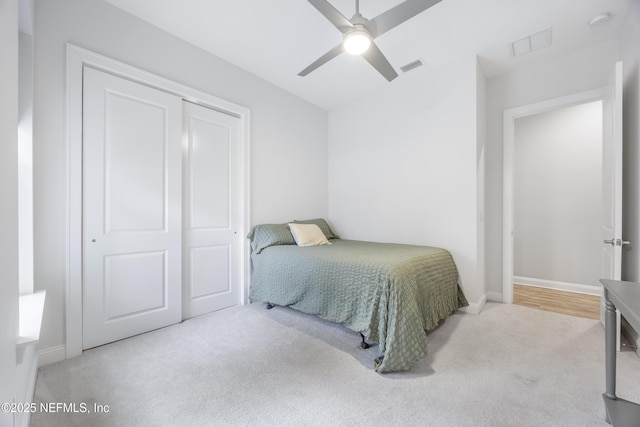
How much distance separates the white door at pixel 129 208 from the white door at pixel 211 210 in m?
0.14

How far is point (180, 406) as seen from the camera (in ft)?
4.62

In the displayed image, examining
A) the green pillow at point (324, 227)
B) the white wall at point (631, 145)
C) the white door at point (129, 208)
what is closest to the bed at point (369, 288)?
the green pillow at point (324, 227)

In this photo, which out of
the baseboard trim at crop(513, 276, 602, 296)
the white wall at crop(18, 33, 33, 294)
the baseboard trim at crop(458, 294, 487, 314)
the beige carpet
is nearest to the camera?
the beige carpet

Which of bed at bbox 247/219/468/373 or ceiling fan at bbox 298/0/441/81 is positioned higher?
ceiling fan at bbox 298/0/441/81

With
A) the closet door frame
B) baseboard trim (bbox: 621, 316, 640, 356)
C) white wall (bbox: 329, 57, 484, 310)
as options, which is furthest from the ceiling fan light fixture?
baseboard trim (bbox: 621, 316, 640, 356)

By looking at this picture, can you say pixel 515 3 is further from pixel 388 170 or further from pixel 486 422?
pixel 486 422

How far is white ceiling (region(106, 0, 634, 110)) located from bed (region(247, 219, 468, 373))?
190cm

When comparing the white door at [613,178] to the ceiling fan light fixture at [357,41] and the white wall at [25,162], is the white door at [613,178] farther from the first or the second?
the white wall at [25,162]

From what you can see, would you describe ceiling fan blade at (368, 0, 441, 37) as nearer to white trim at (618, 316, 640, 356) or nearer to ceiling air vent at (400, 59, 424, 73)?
ceiling air vent at (400, 59, 424, 73)

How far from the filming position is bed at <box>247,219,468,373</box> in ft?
5.74

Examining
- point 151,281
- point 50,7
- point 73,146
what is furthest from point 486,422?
point 50,7

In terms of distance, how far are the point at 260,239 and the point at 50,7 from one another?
2408 millimetres

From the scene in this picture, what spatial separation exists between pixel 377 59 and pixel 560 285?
3903 millimetres

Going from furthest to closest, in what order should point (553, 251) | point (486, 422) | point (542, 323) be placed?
point (553, 251)
point (542, 323)
point (486, 422)
